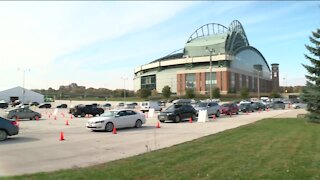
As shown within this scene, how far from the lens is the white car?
79.2 ft

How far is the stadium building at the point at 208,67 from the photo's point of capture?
501 feet

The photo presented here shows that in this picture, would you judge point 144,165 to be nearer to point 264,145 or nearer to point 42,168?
point 42,168

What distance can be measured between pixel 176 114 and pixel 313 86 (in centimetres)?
1121

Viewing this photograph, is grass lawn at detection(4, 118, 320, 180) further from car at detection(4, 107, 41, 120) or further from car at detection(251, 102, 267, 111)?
car at detection(251, 102, 267, 111)

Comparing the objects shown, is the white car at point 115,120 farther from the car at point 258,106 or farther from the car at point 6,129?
the car at point 258,106

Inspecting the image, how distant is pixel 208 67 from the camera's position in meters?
156

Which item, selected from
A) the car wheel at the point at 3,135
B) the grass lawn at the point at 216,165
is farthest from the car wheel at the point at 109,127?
the grass lawn at the point at 216,165

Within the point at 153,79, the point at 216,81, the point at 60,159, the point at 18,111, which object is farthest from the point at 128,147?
the point at 153,79

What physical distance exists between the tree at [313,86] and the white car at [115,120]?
11397mm

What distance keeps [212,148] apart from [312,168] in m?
4.48

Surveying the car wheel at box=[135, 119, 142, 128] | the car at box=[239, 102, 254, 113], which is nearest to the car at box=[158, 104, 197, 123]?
the car wheel at box=[135, 119, 142, 128]

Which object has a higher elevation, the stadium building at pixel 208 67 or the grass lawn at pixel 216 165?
the stadium building at pixel 208 67

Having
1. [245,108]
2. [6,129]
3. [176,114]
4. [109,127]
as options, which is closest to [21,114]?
[176,114]

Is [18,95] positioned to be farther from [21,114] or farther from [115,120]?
[115,120]
